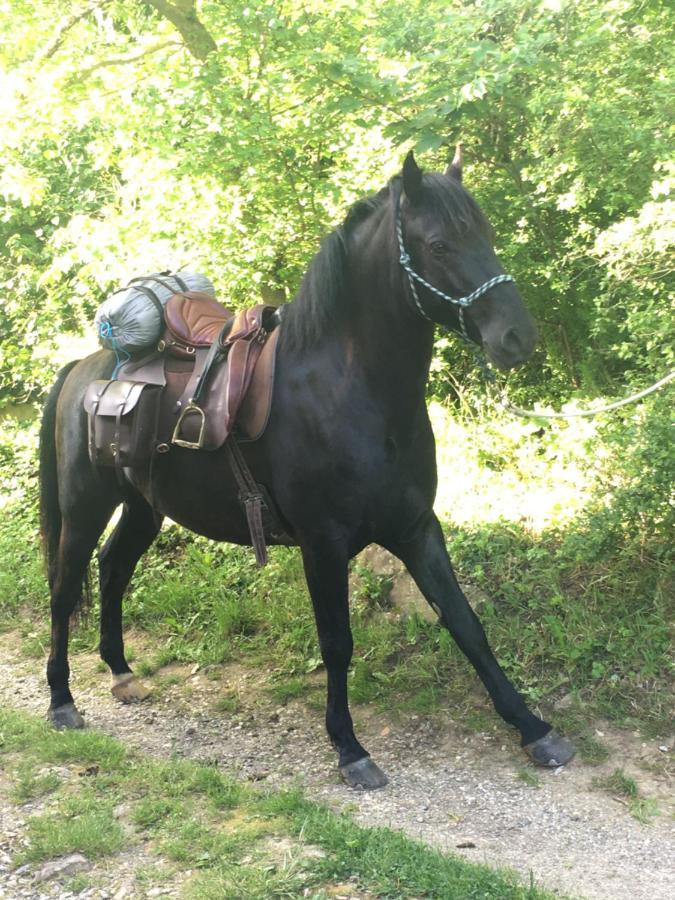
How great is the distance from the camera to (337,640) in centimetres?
386

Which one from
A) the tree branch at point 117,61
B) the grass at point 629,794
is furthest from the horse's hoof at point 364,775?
the tree branch at point 117,61

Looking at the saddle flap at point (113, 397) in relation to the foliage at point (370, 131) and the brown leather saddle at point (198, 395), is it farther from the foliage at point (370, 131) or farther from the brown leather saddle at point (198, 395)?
the foliage at point (370, 131)

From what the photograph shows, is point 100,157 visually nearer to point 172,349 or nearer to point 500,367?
point 172,349

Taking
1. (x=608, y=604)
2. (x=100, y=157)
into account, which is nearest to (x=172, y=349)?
(x=608, y=604)

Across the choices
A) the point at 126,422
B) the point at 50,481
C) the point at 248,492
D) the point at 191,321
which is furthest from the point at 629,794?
the point at 50,481

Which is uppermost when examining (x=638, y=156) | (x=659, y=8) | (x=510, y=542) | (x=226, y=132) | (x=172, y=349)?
(x=659, y=8)

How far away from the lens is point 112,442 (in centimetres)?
433

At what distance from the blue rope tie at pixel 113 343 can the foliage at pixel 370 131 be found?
170 centimetres

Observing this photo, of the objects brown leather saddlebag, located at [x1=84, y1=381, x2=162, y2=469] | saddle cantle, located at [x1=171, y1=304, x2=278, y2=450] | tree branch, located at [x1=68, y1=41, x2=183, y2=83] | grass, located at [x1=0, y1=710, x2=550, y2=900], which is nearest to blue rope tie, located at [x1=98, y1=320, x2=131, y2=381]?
brown leather saddlebag, located at [x1=84, y1=381, x2=162, y2=469]

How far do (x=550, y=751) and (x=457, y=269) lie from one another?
2.15 meters

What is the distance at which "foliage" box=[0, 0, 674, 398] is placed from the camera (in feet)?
15.8

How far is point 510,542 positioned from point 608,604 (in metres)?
0.82

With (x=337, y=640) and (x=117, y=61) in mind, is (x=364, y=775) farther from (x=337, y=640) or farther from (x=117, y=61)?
(x=117, y=61)

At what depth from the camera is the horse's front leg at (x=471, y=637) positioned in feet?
12.4
